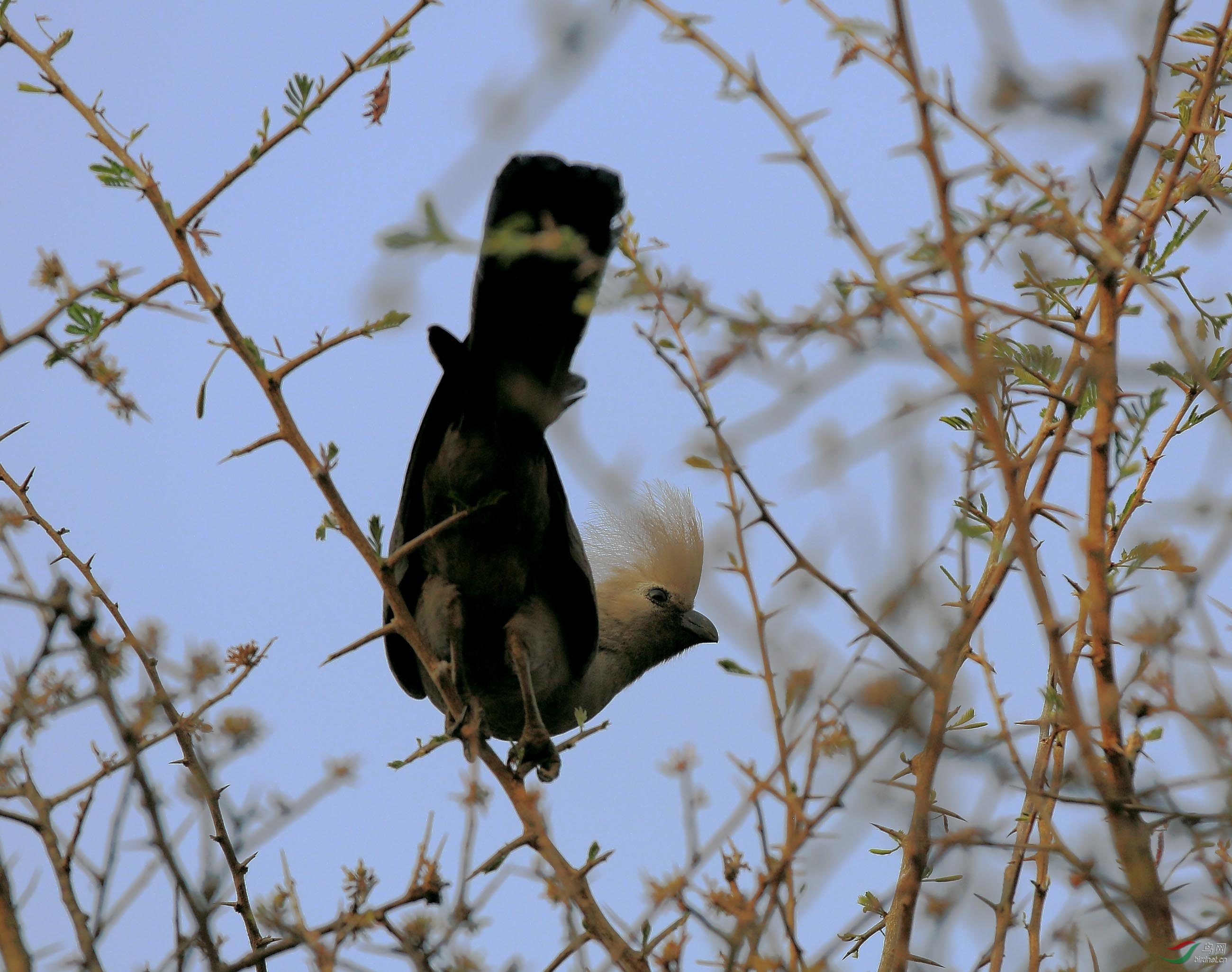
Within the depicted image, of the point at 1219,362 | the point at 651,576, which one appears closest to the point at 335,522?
the point at 1219,362

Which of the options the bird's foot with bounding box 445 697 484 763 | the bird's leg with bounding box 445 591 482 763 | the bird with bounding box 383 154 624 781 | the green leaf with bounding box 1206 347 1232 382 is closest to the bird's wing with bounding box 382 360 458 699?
the bird with bounding box 383 154 624 781

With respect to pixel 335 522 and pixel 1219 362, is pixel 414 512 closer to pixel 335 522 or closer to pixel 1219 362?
pixel 335 522

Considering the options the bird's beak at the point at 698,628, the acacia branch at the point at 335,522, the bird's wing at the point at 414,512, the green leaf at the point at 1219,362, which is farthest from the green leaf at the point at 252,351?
the bird's beak at the point at 698,628

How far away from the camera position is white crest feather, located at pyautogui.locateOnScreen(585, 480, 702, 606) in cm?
575

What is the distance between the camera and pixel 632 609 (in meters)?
5.64

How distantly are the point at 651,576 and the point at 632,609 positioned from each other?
22 cm

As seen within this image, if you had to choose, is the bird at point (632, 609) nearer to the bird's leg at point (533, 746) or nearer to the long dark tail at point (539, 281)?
the bird's leg at point (533, 746)

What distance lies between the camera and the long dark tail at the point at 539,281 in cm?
317

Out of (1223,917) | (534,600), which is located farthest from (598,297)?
(534,600)

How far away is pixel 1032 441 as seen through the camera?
119 inches

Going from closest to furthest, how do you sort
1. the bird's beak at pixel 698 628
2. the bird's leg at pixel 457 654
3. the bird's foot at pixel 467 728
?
1. the bird's foot at pixel 467 728
2. the bird's leg at pixel 457 654
3. the bird's beak at pixel 698 628

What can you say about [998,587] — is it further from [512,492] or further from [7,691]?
[512,492]

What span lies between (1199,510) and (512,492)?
8.79 feet

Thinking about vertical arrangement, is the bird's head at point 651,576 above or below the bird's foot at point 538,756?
above
